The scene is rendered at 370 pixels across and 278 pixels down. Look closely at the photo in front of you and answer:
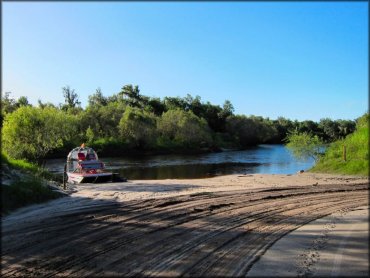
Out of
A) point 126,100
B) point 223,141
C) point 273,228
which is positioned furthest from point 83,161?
point 126,100

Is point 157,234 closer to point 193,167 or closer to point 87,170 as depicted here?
point 87,170

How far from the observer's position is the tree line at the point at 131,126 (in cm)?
2875

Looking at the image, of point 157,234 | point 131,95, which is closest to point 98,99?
point 131,95

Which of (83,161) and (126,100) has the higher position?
(126,100)

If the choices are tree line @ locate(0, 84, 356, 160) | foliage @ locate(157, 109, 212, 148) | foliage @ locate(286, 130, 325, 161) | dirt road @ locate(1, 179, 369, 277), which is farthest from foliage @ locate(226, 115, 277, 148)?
Result: dirt road @ locate(1, 179, 369, 277)

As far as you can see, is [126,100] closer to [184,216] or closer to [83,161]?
[83,161]

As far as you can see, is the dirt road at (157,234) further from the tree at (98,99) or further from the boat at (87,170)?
the tree at (98,99)

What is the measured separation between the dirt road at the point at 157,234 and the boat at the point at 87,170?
1030 centimetres

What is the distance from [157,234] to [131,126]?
6215cm

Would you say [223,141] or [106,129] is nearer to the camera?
[106,129]

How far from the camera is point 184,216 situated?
1245 cm

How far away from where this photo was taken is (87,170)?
92.6 ft

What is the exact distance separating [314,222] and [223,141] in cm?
8169

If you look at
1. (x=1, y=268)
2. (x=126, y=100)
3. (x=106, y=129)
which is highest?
(x=126, y=100)
